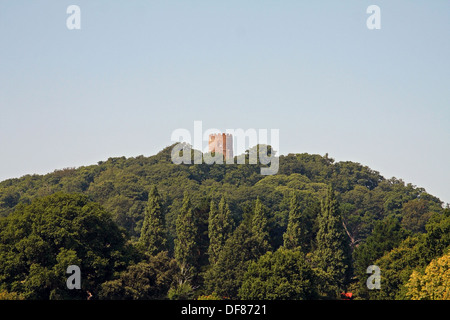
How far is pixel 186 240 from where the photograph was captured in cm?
6141

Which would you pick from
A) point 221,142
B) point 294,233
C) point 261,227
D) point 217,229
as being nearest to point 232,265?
point 217,229

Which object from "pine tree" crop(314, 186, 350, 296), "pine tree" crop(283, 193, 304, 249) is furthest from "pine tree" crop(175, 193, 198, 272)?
"pine tree" crop(314, 186, 350, 296)

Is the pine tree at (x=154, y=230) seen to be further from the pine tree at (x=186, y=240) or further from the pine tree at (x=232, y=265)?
the pine tree at (x=232, y=265)

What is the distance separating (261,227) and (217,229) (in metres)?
4.05

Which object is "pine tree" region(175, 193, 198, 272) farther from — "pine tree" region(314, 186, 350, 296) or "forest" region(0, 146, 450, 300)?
"pine tree" region(314, 186, 350, 296)

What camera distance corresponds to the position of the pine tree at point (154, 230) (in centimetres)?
5931

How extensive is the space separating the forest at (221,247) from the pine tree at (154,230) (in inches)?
3.6

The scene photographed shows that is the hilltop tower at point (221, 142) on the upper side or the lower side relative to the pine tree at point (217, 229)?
upper

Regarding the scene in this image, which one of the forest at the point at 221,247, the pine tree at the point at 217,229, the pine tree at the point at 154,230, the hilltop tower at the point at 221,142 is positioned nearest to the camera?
the forest at the point at 221,247

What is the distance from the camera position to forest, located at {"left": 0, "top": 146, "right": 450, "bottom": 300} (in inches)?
1581

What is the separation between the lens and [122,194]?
335 ft

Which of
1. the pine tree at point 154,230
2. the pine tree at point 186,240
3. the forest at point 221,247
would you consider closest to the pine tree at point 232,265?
the forest at point 221,247

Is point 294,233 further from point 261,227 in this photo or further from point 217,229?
point 217,229
